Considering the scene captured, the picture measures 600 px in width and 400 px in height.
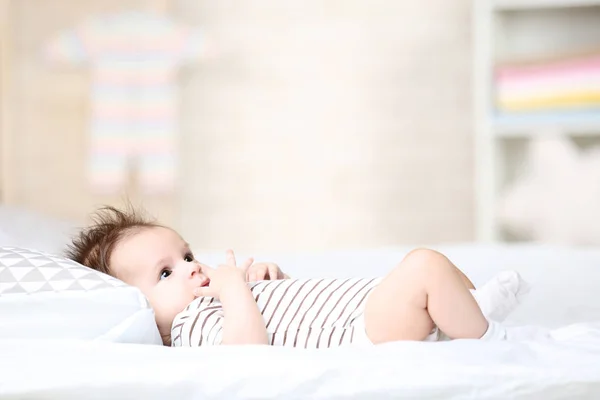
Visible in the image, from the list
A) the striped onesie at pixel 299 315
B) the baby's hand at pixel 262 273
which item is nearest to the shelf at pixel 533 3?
the baby's hand at pixel 262 273

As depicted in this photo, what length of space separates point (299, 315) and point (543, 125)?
1.76 m

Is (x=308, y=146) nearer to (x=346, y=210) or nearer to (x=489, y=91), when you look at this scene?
(x=346, y=210)

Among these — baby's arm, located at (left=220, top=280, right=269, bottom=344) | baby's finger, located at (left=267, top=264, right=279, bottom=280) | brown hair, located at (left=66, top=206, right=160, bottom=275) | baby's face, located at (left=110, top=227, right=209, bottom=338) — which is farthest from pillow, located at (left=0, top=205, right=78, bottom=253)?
baby's arm, located at (left=220, top=280, right=269, bottom=344)

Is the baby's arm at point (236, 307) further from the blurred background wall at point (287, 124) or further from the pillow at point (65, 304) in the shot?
the blurred background wall at point (287, 124)

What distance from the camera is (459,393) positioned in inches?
35.3

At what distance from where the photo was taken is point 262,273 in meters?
1.41

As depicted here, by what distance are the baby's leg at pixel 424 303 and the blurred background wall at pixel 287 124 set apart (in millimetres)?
2194

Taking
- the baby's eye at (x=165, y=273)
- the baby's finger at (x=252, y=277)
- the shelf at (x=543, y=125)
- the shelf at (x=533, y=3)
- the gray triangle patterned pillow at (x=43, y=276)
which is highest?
the shelf at (x=533, y=3)

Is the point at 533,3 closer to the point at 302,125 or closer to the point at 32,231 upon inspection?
the point at 302,125

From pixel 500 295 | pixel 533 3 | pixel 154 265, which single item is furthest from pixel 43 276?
pixel 533 3

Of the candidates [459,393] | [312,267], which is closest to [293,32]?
[312,267]

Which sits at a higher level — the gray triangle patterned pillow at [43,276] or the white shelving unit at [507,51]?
the white shelving unit at [507,51]

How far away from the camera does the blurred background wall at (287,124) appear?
327 centimetres

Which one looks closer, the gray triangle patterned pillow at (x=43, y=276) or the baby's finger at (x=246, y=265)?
the gray triangle patterned pillow at (x=43, y=276)
